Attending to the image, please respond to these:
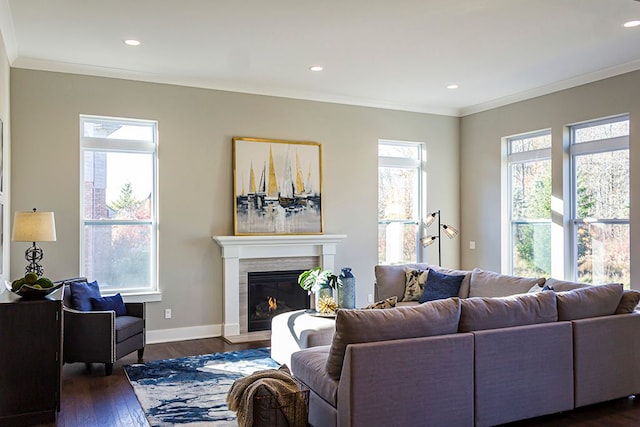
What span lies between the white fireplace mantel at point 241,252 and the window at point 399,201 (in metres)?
1.12

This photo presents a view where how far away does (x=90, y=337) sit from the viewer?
14.7ft

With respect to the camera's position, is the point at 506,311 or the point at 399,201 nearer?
the point at 506,311

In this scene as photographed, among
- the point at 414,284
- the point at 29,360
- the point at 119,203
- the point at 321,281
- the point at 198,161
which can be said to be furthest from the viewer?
the point at 198,161

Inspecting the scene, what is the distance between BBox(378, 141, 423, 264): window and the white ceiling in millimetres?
1106

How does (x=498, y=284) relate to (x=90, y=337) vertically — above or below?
above

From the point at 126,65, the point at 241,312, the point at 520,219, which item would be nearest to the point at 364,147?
the point at 520,219

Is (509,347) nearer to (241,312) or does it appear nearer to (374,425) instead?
(374,425)

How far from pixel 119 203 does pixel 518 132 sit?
498 cm

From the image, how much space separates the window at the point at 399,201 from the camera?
7195mm

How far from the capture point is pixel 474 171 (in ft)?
24.4

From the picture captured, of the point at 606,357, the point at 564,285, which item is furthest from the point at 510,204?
the point at 606,357

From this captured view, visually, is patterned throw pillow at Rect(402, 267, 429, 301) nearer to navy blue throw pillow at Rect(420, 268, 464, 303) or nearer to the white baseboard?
navy blue throw pillow at Rect(420, 268, 464, 303)

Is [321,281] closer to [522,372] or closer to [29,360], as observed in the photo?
[522,372]

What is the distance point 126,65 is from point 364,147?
312 cm
